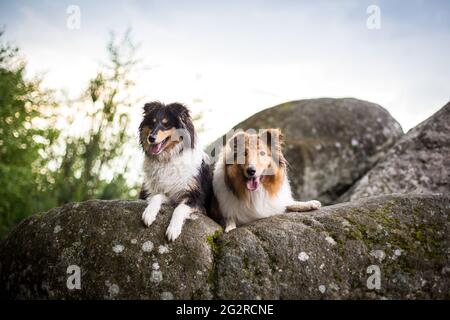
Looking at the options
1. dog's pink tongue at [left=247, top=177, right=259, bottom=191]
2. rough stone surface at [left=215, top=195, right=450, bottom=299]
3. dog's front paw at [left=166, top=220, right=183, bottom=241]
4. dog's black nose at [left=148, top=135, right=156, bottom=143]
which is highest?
dog's black nose at [left=148, top=135, right=156, bottom=143]

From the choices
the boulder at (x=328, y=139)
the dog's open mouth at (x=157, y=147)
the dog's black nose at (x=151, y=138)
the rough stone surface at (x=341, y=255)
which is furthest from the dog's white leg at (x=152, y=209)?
the boulder at (x=328, y=139)

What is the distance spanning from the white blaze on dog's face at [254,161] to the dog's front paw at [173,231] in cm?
113

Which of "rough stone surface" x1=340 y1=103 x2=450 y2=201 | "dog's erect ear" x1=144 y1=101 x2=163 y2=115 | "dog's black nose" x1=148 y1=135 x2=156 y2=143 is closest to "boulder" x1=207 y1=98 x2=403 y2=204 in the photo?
"rough stone surface" x1=340 y1=103 x2=450 y2=201

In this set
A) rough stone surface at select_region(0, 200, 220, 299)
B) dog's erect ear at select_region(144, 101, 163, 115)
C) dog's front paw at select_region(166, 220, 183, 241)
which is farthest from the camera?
dog's erect ear at select_region(144, 101, 163, 115)

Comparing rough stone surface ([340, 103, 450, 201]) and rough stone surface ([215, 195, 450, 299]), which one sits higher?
rough stone surface ([340, 103, 450, 201])

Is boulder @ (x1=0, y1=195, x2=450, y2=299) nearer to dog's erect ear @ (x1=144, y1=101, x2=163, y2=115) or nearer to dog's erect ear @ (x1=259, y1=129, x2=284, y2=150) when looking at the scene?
dog's erect ear @ (x1=259, y1=129, x2=284, y2=150)

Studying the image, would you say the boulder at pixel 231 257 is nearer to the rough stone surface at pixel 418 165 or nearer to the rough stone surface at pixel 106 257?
the rough stone surface at pixel 106 257

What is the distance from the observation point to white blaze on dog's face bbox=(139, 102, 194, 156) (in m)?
4.87

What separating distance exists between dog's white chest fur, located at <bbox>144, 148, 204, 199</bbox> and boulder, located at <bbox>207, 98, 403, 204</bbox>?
382cm

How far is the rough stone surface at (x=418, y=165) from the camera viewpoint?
7277mm

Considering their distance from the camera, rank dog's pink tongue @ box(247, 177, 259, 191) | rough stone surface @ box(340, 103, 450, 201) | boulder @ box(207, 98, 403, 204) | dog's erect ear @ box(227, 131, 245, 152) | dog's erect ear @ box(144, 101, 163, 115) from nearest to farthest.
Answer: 1. dog's pink tongue @ box(247, 177, 259, 191)
2. dog's erect ear @ box(227, 131, 245, 152)
3. dog's erect ear @ box(144, 101, 163, 115)
4. rough stone surface @ box(340, 103, 450, 201)
5. boulder @ box(207, 98, 403, 204)

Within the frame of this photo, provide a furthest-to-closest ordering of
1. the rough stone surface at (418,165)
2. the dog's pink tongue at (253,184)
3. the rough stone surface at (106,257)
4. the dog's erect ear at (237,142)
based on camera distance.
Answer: the rough stone surface at (418,165) < the dog's erect ear at (237,142) < the dog's pink tongue at (253,184) < the rough stone surface at (106,257)

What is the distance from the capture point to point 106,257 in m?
3.82
